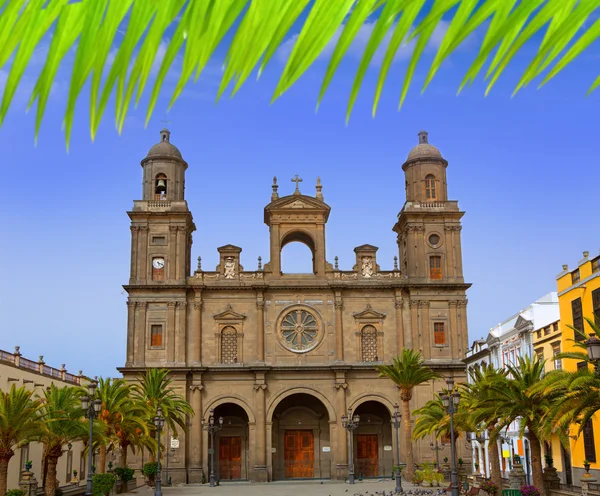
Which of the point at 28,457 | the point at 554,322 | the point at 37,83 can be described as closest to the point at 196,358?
the point at 28,457

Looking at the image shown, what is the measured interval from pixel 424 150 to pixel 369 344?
15.8 m

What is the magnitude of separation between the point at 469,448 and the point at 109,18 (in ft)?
183

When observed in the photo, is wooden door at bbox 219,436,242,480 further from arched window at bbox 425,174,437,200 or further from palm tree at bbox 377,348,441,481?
arched window at bbox 425,174,437,200

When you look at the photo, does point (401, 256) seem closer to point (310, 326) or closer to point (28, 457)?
point (310, 326)

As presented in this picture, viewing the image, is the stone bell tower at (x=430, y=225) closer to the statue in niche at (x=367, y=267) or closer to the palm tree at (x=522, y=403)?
the statue in niche at (x=367, y=267)

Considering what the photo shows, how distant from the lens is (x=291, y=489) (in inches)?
1860

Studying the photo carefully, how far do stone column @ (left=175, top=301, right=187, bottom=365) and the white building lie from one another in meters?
20.7

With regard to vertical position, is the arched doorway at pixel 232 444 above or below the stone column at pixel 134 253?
below

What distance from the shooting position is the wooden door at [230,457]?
185 ft

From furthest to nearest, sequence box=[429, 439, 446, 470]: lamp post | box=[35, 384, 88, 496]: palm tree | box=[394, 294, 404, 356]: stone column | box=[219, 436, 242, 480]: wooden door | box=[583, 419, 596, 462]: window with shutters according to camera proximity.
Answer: box=[394, 294, 404, 356]: stone column → box=[219, 436, 242, 480]: wooden door → box=[429, 439, 446, 470]: lamp post → box=[583, 419, 596, 462]: window with shutters → box=[35, 384, 88, 496]: palm tree

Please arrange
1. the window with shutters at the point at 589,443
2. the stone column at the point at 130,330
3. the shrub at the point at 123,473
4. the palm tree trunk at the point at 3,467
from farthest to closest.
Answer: the stone column at the point at 130,330, the shrub at the point at 123,473, the window with shutters at the point at 589,443, the palm tree trunk at the point at 3,467

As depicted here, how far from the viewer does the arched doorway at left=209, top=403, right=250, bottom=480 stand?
185 feet

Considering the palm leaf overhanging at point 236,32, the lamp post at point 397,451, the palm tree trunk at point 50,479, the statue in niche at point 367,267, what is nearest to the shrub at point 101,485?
the palm tree trunk at point 50,479

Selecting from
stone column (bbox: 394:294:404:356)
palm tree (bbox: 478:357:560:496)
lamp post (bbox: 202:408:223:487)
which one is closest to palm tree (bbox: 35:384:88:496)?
lamp post (bbox: 202:408:223:487)
